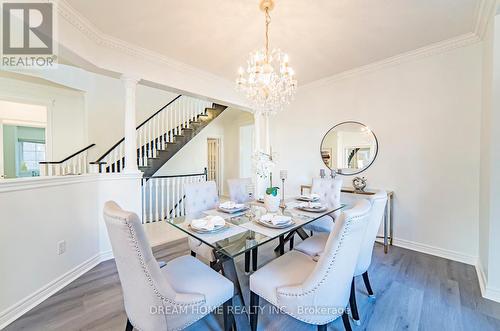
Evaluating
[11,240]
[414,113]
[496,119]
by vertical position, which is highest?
[414,113]

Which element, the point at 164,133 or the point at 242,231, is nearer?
the point at 242,231

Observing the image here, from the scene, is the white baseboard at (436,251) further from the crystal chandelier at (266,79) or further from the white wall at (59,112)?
the white wall at (59,112)

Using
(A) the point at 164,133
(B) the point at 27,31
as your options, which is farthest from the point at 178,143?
(B) the point at 27,31

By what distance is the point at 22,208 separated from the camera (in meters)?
1.74

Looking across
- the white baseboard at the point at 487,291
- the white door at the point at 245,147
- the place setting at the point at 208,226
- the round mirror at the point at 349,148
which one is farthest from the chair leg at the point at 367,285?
the white door at the point at 245,147

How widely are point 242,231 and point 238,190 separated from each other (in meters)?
1.22

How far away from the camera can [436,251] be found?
265 centimetres

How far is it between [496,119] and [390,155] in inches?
50.0

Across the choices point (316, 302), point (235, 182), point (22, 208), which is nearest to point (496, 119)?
point (316, 302)

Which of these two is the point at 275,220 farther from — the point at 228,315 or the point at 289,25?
the point at 289,25

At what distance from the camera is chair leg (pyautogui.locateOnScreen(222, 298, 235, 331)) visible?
4.44 feet

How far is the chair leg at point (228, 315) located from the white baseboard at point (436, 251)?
2.76 meters

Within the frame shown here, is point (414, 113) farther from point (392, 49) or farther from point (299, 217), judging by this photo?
point (299, 217)

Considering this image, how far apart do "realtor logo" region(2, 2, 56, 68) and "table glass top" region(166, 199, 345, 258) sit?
216 centimetres
